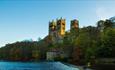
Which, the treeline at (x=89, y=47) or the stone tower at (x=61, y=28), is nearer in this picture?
the treeline at (x=89, y=47)

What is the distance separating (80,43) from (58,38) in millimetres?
72762

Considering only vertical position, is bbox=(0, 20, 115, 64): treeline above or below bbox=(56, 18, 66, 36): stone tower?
below

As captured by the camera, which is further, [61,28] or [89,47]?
[61,28]

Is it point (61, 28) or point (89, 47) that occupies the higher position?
point (61, 28)

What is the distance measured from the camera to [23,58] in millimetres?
187250

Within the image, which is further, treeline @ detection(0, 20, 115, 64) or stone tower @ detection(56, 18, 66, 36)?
stone tower @ detection(56, 18, 66, 36)

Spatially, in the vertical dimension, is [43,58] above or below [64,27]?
below

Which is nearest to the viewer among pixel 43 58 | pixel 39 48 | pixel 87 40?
pixel 87 40

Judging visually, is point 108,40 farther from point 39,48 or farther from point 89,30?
point 39,48

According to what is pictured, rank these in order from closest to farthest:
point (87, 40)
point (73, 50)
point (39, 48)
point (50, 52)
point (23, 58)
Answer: point (87, 40)
point (73, 50)
point (50, 52)
point (39, 48)
point (23, 58)

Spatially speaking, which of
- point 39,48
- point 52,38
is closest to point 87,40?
point 39,48

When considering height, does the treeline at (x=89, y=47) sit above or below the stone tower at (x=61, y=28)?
below

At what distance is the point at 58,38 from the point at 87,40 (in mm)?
74211

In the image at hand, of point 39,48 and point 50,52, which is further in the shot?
point 39,48
